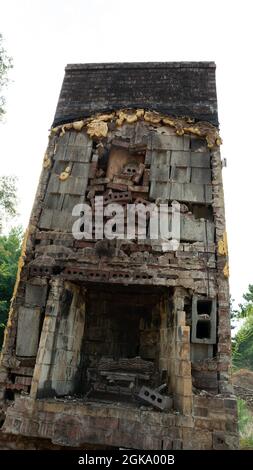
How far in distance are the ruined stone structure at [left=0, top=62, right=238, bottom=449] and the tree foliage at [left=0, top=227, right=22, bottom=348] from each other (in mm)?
4845

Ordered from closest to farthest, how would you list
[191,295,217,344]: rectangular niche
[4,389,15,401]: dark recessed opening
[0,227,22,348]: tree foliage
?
[4,389,15,401]: dark recessed opening < [191,295,217,344]: rectangular niche < [0,227,22,348]: tree foliage

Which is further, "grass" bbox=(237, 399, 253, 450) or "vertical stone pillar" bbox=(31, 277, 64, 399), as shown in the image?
"grass" bbox=(237, 399, 253, 450)

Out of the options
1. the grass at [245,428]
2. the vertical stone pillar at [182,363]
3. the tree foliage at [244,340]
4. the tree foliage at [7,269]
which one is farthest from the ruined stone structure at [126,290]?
the tree foliage at [244,340]

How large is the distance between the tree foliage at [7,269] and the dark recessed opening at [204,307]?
7.21 m

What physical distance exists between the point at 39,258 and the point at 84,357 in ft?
8.68

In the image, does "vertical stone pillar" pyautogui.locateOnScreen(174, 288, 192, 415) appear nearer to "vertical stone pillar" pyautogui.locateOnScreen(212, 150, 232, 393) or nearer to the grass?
"vertical stone pillar" pyautogui.locateOnScreen(212, 150, 232, 393)

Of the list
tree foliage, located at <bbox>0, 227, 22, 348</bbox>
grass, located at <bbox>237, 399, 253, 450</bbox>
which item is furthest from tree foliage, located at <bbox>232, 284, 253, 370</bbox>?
tree foliage, located at <bbox>0, 227, 22, 348</bbox>

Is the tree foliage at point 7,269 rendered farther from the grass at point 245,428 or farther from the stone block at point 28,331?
the grass at point 245,428

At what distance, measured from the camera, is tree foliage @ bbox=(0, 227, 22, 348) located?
11.8m

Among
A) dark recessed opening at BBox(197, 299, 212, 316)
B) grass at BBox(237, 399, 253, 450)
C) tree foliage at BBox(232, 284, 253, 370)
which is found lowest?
grass at BBox(237, 399, 253, 450)

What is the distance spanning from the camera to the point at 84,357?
8.03 meters

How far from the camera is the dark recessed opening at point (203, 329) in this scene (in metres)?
6.86
